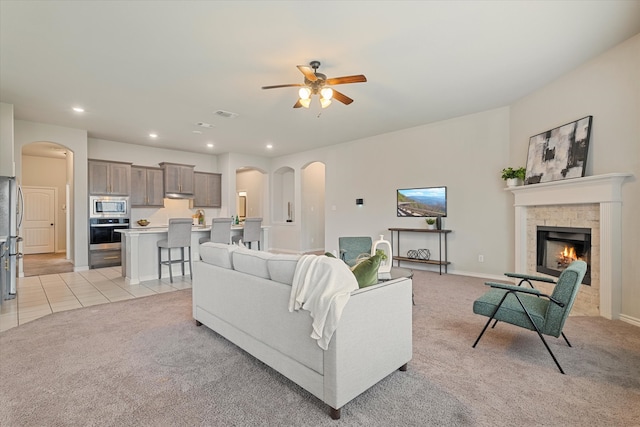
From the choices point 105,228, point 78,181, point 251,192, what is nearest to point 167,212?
point 105,228

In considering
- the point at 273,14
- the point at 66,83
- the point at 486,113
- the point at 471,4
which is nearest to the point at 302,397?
the point at 273,14

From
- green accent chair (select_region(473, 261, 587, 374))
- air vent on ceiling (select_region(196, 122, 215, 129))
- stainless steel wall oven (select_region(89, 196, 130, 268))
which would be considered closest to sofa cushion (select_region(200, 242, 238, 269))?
green accent chair (select_region(473, 261, 587, 374))

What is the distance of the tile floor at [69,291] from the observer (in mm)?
3648

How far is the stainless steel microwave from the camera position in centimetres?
660

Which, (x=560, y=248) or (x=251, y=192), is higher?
(x=251, y=192)

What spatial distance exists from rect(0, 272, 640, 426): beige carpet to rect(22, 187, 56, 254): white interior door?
7664 millimetres

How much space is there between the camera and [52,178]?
30.0 ft

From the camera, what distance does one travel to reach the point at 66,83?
159 inches

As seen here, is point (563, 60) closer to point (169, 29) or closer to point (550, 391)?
point (550, 391)

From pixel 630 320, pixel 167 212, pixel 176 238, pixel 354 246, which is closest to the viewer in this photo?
pixel 630 320

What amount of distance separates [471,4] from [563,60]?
185 centimetres

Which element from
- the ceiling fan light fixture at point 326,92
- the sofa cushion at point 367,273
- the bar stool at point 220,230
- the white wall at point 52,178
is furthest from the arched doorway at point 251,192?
the sofa cushion at point 367,273

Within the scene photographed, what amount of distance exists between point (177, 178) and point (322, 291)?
7.34 m

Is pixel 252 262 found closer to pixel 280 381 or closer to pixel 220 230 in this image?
pixel 280 381
